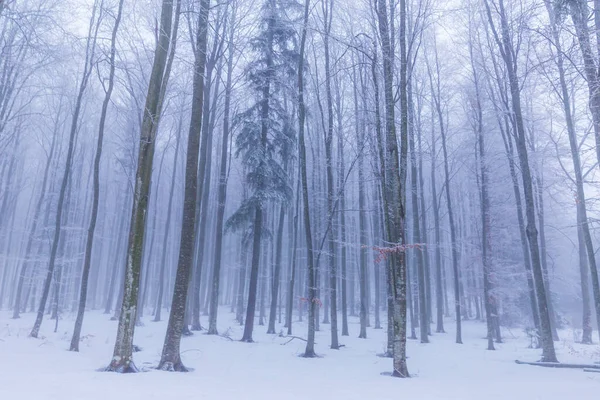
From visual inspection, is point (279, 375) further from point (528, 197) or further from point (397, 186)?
point (528, 197)

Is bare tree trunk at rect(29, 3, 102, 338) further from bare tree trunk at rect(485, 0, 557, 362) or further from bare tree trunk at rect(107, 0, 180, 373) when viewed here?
bare tree trunk at rect(485, 0, 557, 362)

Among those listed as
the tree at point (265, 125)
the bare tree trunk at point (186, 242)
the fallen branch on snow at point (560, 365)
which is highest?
the tree at point (265, 125)

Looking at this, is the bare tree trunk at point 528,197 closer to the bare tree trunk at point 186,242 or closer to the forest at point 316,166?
the forest at point 316,166

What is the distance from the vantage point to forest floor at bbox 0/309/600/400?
560 centimetres

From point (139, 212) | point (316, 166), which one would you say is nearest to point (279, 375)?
point (139, 212)

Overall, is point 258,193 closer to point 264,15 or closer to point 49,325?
point 264,15

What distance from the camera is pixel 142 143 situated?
809 centimetres

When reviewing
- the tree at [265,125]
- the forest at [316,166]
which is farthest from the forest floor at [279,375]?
the tree at [265,125]

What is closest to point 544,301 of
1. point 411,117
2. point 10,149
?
point 411,117

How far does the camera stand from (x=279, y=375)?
850cm

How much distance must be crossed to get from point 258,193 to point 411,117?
6.90 metres

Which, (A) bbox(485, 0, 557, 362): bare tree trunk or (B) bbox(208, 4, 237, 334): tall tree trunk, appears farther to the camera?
(B) bbox(208, 4, 237, 334): tall tree trunk

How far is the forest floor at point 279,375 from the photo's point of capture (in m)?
5.60

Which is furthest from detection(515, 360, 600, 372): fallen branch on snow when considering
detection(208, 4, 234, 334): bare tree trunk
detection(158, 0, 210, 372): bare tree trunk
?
detection(208, 4, 234, 334): bare tree trunk
